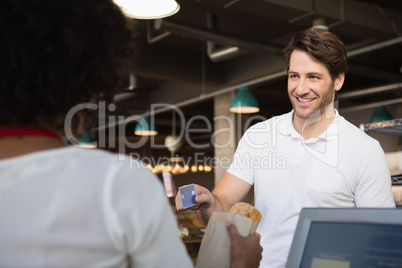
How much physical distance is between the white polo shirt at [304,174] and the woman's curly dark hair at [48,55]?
120 centimetres

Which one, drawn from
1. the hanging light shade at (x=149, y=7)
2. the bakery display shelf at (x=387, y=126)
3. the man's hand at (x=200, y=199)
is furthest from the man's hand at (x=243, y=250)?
the hanging light shade at (x=149, y=7)

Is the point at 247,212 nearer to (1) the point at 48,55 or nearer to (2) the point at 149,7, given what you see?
(1) the point at 48,55

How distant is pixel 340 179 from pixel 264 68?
493cm

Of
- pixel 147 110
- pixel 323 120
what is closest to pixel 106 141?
pixel 147 110

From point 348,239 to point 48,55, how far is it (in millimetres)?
678

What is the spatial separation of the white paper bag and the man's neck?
779 mm

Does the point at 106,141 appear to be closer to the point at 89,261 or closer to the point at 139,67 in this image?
the point at 139,67

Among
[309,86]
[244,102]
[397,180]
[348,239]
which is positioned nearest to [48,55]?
[348,239]

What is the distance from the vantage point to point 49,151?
0.67 meters

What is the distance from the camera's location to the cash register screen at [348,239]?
33.3 inches

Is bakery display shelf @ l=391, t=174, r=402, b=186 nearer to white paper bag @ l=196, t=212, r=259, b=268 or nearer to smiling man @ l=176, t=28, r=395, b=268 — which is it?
smiling man @ l=176, t=28, r=395, b=268

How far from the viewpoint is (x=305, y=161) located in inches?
70.4

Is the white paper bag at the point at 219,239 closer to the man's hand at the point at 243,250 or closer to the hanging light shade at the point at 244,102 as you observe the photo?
the man's hand at the point at 243,250

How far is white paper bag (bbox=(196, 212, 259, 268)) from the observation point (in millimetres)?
1175
